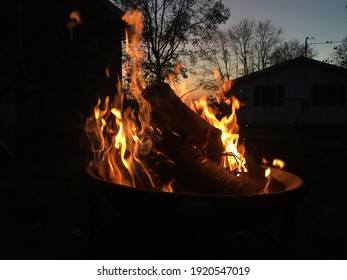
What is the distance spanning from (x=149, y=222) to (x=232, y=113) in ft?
5.18

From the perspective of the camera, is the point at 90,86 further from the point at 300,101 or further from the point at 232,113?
the point at 300,101

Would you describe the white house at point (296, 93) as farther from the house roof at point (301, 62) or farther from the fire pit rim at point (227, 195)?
the fire pit rim at point (227, 195)

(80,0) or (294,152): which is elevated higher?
(80,0)

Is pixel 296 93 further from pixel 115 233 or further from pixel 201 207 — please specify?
pixel 201 207

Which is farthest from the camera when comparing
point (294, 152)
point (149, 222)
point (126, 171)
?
point (294, 152)

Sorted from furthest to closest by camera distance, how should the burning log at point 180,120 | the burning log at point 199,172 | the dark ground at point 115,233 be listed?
the dark ground at point 115,233
the burning log at point 180,120
the burning log at point 199,172

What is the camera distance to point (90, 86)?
42.1 ft

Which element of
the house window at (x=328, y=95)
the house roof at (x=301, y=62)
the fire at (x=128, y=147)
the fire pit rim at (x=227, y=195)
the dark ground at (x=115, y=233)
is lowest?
the dark ground at (x=115, y=233)

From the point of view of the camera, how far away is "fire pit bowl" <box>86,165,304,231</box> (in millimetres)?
2318

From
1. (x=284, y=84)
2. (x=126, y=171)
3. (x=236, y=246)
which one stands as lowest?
(x=236, y=246)

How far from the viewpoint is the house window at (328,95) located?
24.4m

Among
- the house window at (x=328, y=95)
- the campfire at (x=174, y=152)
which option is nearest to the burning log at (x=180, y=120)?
the campfire at (x=174, y=152)

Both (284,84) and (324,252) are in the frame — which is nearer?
(324,252)
